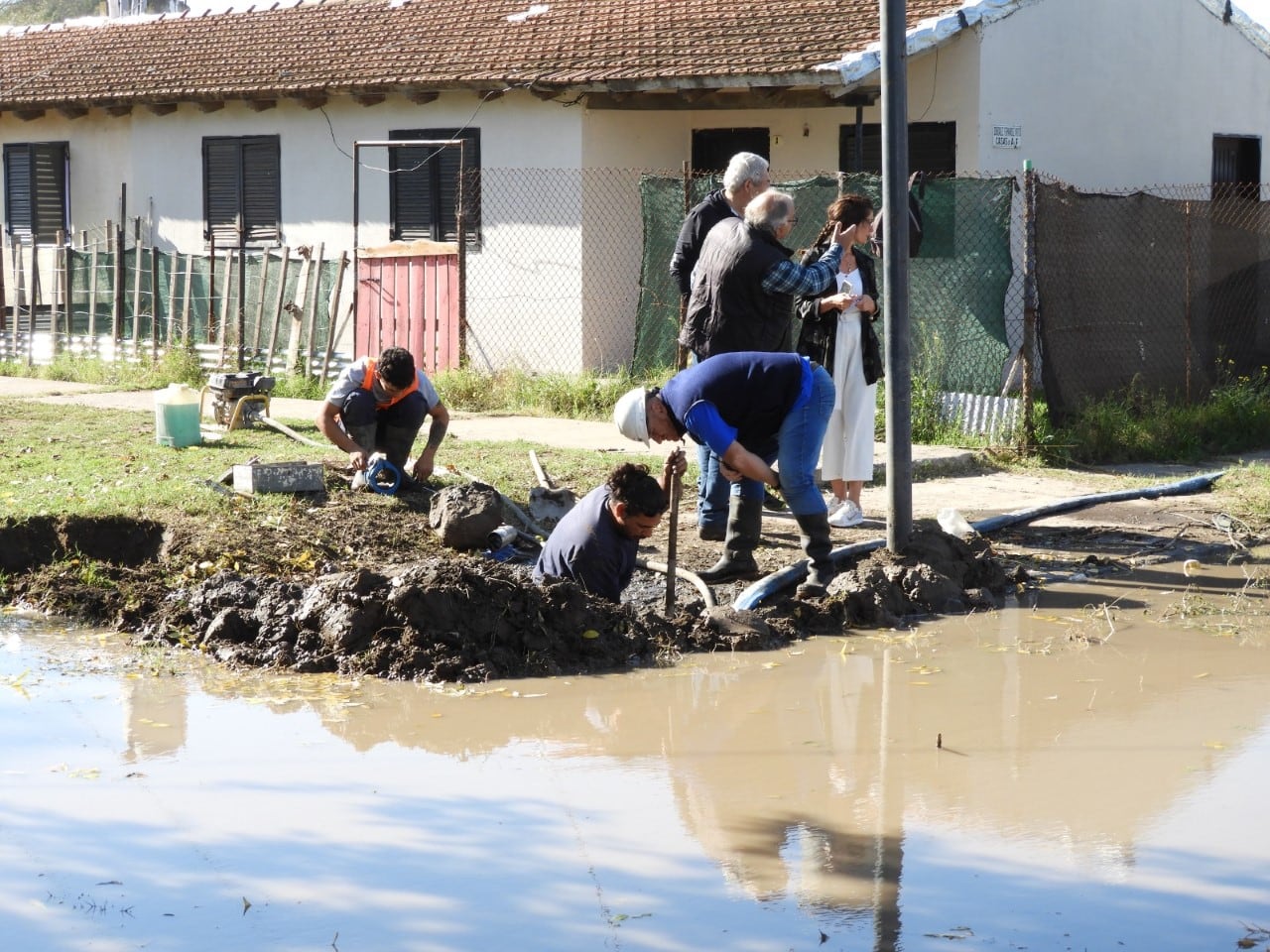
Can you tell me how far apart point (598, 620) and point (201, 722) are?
1.73m

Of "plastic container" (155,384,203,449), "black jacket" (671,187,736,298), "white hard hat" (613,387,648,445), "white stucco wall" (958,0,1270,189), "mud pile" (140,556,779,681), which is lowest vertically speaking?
"mud pile" (140,556,779,681)

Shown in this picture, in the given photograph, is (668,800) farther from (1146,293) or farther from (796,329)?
(1146,293)

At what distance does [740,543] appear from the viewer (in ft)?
26.3

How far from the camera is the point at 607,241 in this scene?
16453 millimetres

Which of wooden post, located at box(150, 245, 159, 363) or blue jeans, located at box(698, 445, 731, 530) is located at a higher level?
wooden post, located at box(150, 245, 159, 363)

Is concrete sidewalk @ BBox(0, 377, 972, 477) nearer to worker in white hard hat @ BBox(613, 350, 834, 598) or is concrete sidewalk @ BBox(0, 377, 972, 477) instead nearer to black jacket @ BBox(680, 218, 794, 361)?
black jacket @ BBox(680, 218, 794, 361)

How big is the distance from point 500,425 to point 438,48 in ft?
20.1

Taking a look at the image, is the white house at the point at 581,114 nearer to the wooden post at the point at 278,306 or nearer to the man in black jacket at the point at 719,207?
the wooden post at the point at 278,306

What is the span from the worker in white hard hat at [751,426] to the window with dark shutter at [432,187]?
975 centimetres

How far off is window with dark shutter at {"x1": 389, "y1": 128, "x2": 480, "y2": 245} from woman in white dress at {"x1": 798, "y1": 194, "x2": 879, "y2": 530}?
27.7ft

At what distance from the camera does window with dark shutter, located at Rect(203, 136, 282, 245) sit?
18.7m

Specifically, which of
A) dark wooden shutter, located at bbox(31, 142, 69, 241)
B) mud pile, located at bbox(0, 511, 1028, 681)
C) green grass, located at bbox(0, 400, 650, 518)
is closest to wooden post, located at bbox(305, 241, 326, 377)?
green grass, located at bbox(0, 400, 650, 518)

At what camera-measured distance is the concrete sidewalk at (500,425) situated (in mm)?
11484

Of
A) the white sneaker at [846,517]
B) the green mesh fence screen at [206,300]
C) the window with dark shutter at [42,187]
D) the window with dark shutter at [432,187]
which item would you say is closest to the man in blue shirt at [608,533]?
the white sneaker at [846,517]
